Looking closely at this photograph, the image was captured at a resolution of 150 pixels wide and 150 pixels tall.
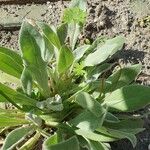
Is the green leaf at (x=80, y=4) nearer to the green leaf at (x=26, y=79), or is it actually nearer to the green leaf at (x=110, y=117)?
the green leaf at (x=26, y=79)

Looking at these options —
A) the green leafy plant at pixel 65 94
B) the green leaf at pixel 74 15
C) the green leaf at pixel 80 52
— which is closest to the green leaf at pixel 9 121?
the green leafy plant at pixel 65 94

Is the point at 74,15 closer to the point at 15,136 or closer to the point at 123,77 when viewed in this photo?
the point at 123,77

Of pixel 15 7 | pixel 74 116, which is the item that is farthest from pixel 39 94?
pixel 15 7

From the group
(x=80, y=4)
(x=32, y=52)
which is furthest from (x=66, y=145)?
(x=80, y=4)

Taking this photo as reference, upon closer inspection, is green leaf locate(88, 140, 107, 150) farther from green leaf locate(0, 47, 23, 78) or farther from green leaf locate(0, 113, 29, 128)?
green leaf locate(0, 47, 23, 78)

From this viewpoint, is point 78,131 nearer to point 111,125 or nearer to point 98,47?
point 111,125

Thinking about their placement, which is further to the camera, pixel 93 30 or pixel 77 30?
pixel 93 30

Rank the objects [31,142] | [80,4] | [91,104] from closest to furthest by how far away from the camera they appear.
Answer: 1. [91,104]
2. [31,142]
3. [80,4]

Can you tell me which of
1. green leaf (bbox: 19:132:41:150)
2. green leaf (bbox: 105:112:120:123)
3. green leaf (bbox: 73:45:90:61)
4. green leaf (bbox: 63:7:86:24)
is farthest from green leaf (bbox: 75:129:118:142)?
green leaf (bbox: 63:7:86:24)
